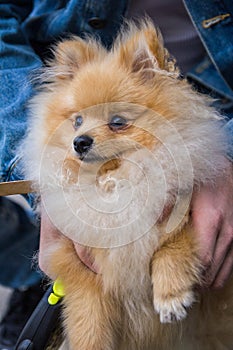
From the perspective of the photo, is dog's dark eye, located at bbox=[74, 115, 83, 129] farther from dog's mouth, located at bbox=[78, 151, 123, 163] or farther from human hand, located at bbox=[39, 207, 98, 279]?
human hand, located at bbox=[39, 207, 98, 279]

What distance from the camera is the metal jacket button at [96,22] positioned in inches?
67.1

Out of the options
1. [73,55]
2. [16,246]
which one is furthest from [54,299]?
[73,55]

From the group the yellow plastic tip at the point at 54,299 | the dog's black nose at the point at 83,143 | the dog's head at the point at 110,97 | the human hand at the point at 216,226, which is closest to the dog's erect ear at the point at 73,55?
the dog's head at the point at 110,97

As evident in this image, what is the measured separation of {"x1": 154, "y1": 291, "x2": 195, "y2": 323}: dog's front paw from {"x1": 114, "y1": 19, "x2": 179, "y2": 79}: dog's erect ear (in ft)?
1.61

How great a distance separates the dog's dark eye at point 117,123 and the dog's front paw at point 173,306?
37cm

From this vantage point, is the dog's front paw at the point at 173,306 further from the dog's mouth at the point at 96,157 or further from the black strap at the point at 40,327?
the black strap at the point at 40,327

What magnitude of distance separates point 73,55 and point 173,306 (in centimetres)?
64

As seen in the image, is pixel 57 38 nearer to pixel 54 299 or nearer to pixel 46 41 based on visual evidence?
pixel 46 41

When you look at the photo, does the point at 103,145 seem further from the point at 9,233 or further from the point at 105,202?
the point at 9,233

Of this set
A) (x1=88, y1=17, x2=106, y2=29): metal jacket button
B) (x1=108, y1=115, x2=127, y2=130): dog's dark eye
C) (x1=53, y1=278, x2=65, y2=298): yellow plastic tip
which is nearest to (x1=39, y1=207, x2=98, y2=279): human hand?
(x1=53, y1=278, x2=65, y2=298): yellow plastic tip

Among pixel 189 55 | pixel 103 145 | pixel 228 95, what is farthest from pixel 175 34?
→ pixel 103 145

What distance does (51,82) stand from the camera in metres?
1.47

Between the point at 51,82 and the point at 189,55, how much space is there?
494mm

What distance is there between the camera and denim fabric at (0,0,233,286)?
1.59m
